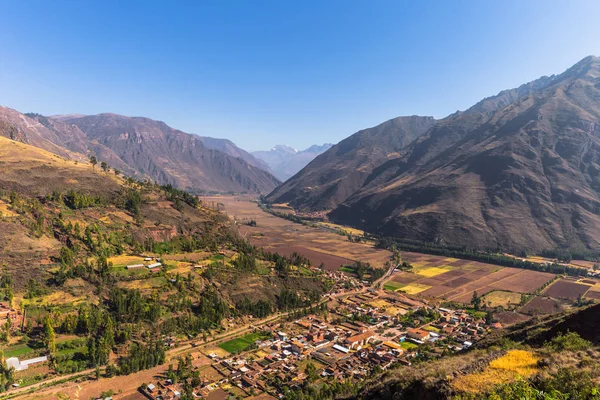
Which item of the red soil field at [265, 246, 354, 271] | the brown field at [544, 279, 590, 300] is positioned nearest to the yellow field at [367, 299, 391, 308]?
the red soil field at [265, 246, 354, 271]

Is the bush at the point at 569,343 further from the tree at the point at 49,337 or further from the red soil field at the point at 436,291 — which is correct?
the red soil field at the point at 436,291

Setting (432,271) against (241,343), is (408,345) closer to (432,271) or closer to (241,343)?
(241,343)

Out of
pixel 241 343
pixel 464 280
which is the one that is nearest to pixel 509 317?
pixel 464 280

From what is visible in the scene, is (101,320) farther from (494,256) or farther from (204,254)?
(494,256)

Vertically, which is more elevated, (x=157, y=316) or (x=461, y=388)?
(x=461, y=388)

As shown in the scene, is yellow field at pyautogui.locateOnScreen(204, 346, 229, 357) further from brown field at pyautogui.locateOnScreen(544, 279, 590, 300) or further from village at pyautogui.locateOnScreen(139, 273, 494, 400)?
brown field at pyautogui.locateOnScreen(544, 279, 590, 300)

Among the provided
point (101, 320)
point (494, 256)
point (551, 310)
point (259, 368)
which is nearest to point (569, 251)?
point (494, 256)

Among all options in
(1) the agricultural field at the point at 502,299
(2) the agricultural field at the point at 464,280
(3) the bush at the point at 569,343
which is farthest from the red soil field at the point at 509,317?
(3) the bush at the point at 569,343
